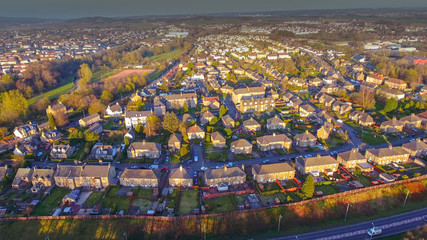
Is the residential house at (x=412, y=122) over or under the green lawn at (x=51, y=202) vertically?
over

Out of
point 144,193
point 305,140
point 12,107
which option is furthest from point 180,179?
point 12,107

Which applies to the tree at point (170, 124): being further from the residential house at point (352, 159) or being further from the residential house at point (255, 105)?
the residential house at point (352, 159)

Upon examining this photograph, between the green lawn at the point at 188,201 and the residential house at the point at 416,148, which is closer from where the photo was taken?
the green lawn at the point at 188,201

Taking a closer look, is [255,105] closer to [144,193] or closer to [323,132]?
[323,132]

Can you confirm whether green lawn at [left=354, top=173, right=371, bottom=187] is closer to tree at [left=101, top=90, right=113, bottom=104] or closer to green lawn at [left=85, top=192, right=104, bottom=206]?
green lawn at [left=85, top=192, right=104, bottom=206]

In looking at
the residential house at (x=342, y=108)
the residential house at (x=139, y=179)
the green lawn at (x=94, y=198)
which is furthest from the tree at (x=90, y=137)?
the residential house at (x=342, y=108)

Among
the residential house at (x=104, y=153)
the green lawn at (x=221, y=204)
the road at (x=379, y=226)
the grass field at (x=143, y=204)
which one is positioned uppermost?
the residential house at (x=104, y=153)

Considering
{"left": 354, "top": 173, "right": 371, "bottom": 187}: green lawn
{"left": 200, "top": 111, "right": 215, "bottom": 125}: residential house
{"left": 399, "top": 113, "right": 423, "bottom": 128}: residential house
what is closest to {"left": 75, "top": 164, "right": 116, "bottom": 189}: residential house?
{"left": 200, "top": 111, "right": 215, "bottom": 125}: residential house
